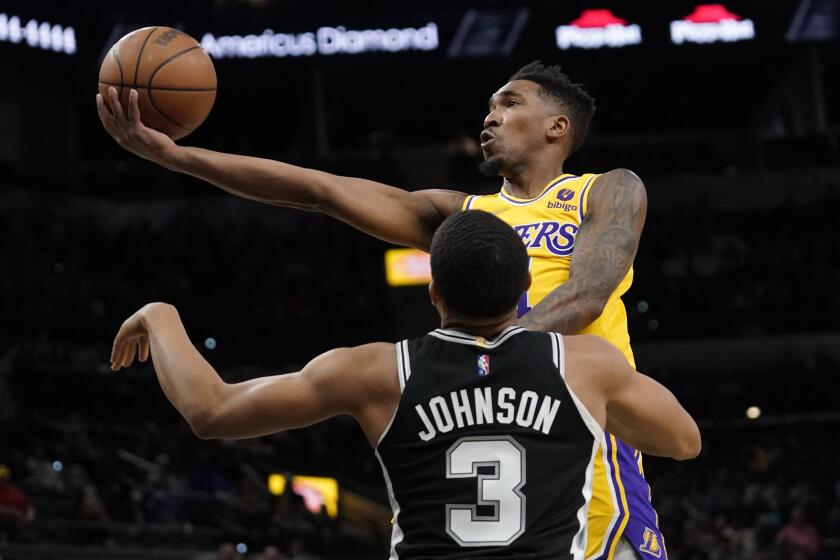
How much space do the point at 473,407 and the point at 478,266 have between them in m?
0.30

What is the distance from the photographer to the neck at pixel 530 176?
4.42 meters

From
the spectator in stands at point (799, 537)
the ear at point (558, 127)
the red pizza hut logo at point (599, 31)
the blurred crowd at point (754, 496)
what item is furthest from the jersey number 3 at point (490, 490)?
the red pizza hut logo at point (599, 31)

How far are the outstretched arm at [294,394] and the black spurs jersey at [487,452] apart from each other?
0.05 meters

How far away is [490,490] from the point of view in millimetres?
2711

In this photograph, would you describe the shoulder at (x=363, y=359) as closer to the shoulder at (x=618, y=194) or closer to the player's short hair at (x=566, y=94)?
the shoulder at (x=618, y=194)

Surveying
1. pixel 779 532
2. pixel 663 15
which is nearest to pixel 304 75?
pixel 663 15

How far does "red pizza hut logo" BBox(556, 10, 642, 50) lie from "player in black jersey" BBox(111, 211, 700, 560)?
725 inches

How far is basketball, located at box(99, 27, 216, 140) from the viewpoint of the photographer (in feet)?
13.9

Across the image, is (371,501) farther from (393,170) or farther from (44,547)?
(393,170)

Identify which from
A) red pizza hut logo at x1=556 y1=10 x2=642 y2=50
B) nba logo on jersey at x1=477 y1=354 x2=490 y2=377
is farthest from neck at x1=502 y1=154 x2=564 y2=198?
red pizza hut logo at x1=556 y1=10 x2=642 y2=50

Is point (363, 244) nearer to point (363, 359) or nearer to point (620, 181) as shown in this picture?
point (620, 181)

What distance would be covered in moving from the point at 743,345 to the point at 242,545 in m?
10.3

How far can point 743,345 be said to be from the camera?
2028 centimetres

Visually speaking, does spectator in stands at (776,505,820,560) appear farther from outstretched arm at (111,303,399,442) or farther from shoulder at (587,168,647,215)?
outstretched arm at (111,303,399,442)
